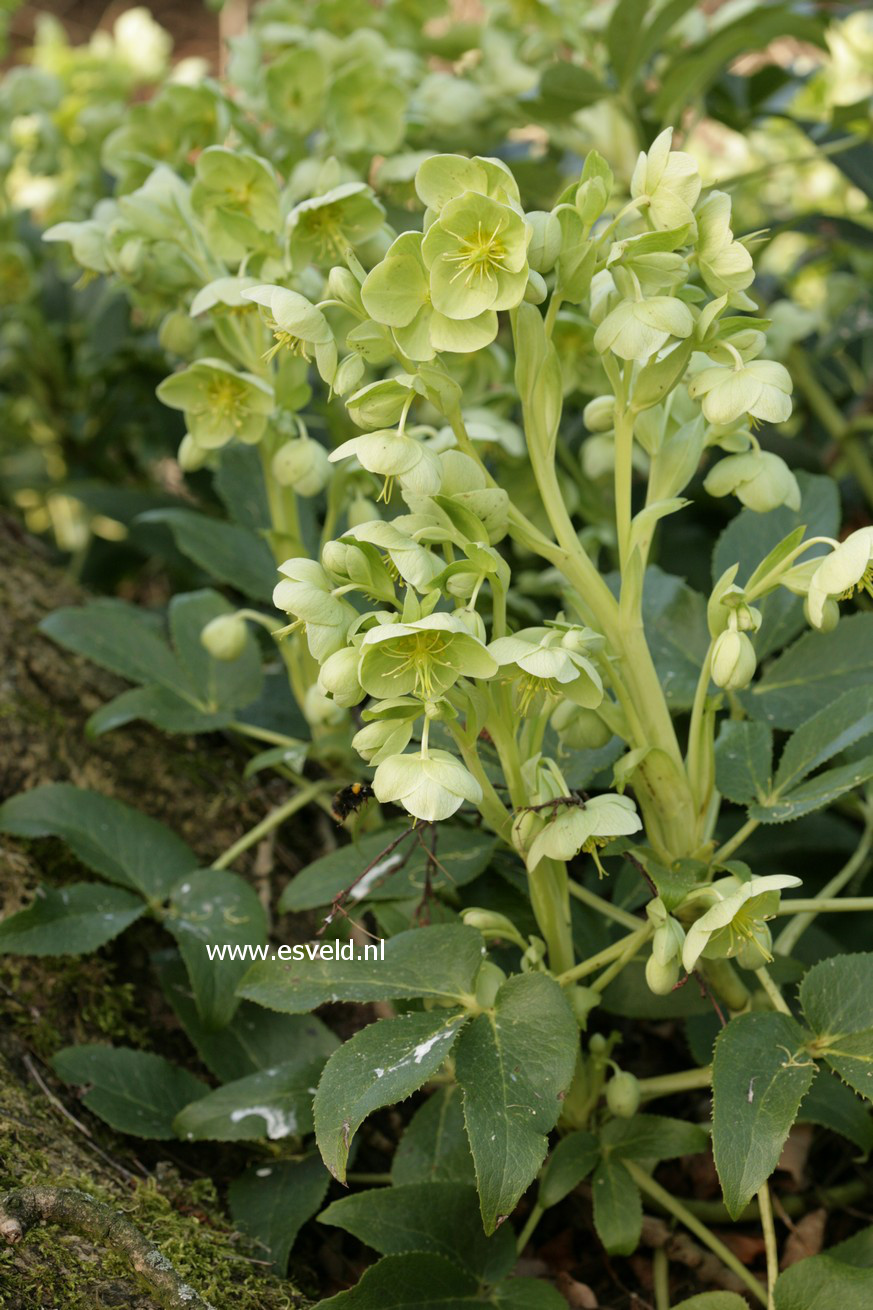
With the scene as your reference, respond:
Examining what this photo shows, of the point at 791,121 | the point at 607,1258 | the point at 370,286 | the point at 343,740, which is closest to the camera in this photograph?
the point at 370,286

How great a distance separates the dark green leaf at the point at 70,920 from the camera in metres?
0.86

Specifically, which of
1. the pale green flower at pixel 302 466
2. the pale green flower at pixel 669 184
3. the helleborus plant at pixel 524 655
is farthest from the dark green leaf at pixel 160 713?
A: the pale green flower at pixel 669 184

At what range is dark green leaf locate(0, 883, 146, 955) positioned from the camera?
862 millimetres

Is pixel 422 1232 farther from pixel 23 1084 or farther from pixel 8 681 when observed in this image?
pixel 8 681

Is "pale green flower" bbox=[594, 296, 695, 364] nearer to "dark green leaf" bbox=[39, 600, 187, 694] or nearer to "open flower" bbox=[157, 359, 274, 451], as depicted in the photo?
"open flower" bbox=[157, 359, 274, 451]

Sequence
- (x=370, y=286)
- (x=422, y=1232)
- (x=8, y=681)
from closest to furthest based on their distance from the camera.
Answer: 1. (x=370, y=286)
2. (x=422, y=1232)
3. (x=8, y=681)

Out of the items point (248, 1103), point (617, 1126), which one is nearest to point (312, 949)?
point (248, 1103)

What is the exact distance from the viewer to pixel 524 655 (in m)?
0.62

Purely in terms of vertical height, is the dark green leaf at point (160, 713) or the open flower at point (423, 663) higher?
the open flower at point (423, 663)

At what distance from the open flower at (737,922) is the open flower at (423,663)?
7.1 inches

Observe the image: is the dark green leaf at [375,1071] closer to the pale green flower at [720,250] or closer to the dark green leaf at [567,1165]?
the dark green leaf at [567,1165]

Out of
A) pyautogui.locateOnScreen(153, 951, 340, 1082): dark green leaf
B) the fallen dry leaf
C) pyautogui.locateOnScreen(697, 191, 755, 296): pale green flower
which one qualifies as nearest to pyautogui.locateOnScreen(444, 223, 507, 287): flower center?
pyautogui.locateOnScreen(697, 191, 755, 296): pale green flower

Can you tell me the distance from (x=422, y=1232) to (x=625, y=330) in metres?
0.55

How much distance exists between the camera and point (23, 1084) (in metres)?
0.83
